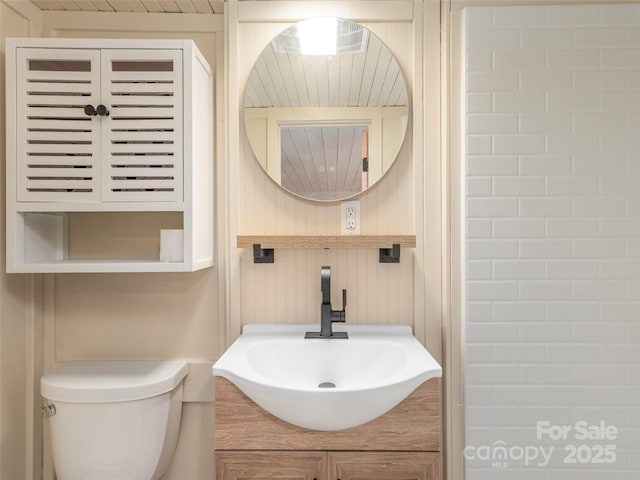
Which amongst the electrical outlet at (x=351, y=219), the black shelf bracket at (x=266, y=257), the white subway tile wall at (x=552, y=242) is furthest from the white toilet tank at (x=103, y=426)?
the white subway tile wall at (x=552, y=242)

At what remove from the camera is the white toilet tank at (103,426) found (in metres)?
1.30

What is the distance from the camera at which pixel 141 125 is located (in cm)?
136

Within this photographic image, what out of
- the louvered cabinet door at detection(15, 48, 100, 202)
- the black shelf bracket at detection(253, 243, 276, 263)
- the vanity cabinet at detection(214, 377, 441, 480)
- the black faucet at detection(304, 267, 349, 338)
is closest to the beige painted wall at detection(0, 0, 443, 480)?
the black shelf bracket at detection(253, 243, 276, 263)

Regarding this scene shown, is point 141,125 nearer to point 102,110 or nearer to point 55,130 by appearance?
point 102,110

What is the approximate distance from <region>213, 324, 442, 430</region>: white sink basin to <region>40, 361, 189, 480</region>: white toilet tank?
1.17 feet

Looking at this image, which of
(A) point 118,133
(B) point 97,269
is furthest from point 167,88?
(B) point 97,269

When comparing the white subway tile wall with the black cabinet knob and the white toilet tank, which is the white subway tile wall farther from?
the black cabinet knob

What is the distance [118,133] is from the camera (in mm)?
1365

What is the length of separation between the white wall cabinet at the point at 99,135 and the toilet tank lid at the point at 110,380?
37 centimetres

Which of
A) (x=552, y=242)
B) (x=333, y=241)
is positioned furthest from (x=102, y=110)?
(x=552, y=242)

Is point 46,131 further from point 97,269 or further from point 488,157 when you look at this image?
point 488,157

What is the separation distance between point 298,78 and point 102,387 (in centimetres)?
128

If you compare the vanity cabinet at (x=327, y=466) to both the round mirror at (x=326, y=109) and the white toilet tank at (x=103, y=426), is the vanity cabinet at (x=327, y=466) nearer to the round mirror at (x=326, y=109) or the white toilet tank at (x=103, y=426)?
the white toilet tank at (x=103, y=426)

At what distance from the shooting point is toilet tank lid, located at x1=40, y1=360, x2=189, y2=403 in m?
1.30
